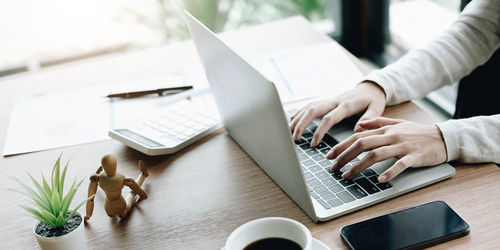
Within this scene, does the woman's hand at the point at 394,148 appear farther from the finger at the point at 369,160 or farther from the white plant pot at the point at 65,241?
the white plant pot at the point at 65,241

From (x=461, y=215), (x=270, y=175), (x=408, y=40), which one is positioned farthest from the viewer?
(x=408, y=40)

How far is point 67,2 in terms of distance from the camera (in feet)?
8.45

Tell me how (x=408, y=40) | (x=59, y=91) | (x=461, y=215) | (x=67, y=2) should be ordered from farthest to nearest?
1. (x=67, y=2)
2. (x=408, y=40)
3. (x=59, y=91)
4. (x=461, y=215)

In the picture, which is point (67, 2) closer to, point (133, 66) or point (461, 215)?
point (133, 66)

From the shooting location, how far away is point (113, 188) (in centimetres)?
87

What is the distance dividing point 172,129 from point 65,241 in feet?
1.38

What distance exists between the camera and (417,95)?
1154 millimetres

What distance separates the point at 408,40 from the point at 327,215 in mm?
1728

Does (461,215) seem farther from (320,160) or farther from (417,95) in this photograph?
(417,95)

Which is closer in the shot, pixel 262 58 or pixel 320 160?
pixel 320 160

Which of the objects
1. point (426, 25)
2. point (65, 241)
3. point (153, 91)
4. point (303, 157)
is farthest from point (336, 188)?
point (426, 25)

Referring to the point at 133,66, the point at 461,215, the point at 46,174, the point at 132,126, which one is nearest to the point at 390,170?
the point at 461,215

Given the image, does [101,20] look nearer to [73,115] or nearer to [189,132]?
[73,115]

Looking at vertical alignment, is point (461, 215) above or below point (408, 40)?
above
